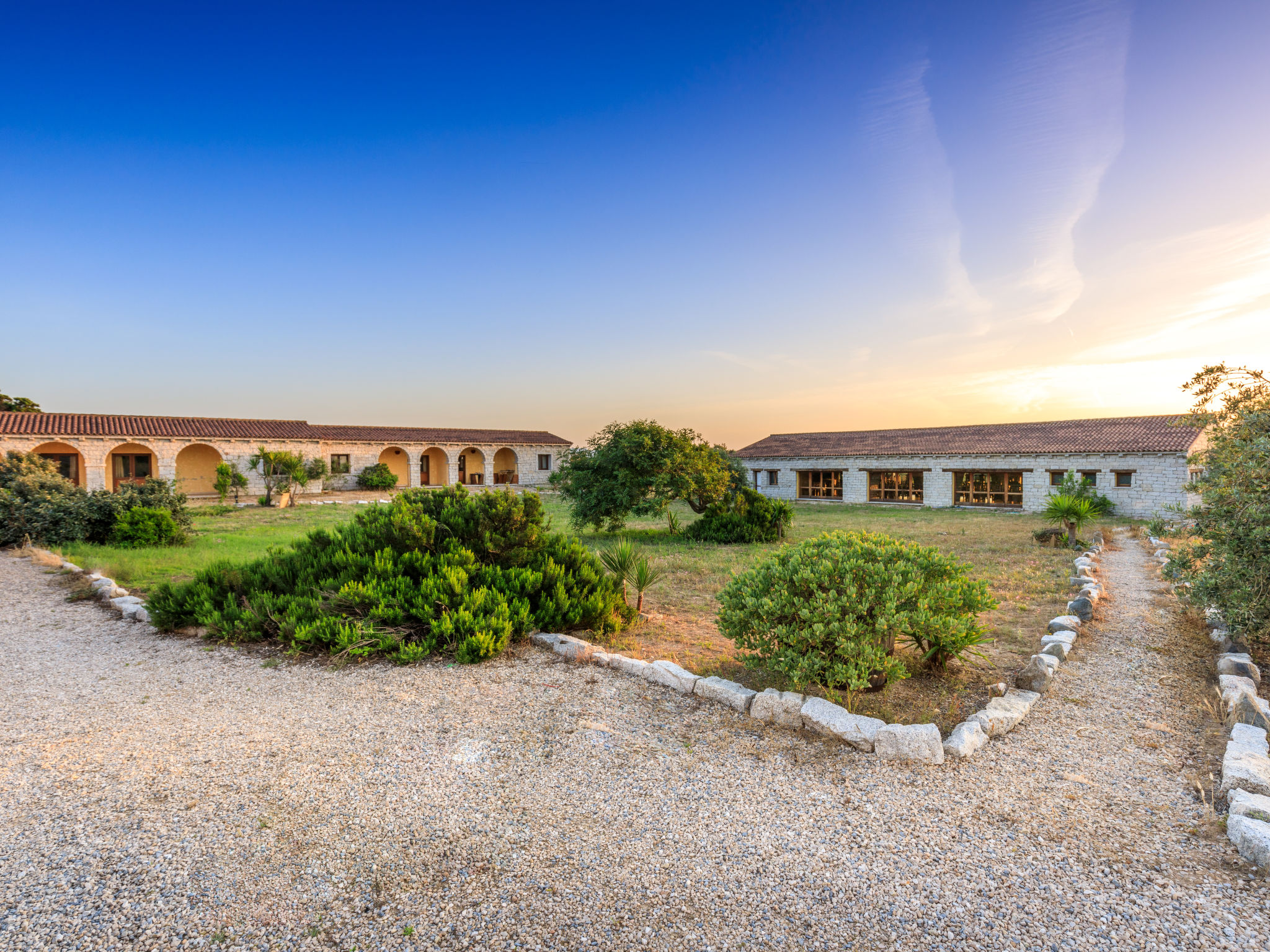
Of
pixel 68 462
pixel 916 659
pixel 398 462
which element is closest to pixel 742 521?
pixel 916 659

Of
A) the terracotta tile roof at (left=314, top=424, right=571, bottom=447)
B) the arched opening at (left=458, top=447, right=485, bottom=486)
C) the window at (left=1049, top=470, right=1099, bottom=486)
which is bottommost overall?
the window at (left=1049, top=470, right=1099, bottom=486)

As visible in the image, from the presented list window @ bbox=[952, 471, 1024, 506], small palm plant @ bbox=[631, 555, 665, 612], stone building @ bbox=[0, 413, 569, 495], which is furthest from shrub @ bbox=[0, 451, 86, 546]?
window @ bbox=[952, 471, 1024, 506]

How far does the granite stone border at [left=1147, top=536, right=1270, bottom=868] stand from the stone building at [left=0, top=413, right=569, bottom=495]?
25.4 metres

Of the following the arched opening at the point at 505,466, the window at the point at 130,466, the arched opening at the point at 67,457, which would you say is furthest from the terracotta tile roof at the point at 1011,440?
the arched opening at the point at 67,457

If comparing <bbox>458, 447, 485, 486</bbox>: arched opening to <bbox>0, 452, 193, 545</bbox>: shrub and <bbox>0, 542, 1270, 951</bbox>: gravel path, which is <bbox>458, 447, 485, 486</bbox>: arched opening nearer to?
<bbox>0, 452, 193, 545</bbox>: shrub

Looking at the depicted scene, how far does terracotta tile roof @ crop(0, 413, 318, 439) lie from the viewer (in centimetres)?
2545

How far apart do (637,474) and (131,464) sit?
3009 cm

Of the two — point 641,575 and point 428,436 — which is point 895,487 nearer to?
point 641,575

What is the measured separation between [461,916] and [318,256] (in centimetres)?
1790

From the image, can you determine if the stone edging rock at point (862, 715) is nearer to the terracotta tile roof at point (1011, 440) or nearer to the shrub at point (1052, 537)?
the shrub at point (1052, 537)

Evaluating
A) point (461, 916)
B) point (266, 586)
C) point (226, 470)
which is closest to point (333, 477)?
point (226, 470)

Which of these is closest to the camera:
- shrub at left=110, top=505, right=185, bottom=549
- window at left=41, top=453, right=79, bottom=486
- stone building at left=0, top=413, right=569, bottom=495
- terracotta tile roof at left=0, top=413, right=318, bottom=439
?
shrub at left=110, top=505, right=185, bottom=549

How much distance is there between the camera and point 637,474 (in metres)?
14.1

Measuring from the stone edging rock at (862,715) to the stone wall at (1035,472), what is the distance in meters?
15.6
